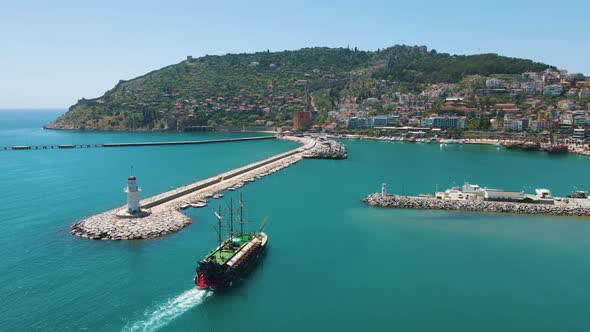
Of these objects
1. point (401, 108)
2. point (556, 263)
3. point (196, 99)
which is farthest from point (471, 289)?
point (196, 99)

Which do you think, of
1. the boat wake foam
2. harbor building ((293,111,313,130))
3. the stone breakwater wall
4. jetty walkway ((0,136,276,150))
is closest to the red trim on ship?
the boat wake foam

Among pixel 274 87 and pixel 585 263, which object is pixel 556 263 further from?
pixel 274 87

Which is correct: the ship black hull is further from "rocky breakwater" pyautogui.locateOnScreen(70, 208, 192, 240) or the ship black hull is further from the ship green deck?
"rocky breakwater" pyautogui.locateOnScreen(70, 208, 192, 240)

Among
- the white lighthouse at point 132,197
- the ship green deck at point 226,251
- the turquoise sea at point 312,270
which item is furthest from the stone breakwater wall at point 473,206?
the white lighthouse at point 132,197

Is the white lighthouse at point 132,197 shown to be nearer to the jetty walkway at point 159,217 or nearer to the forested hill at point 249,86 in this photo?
the jetty walkway at point 159,217

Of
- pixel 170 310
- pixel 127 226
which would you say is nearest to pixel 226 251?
pixel 170 310

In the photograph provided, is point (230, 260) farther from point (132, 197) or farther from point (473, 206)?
point (473, 206)
